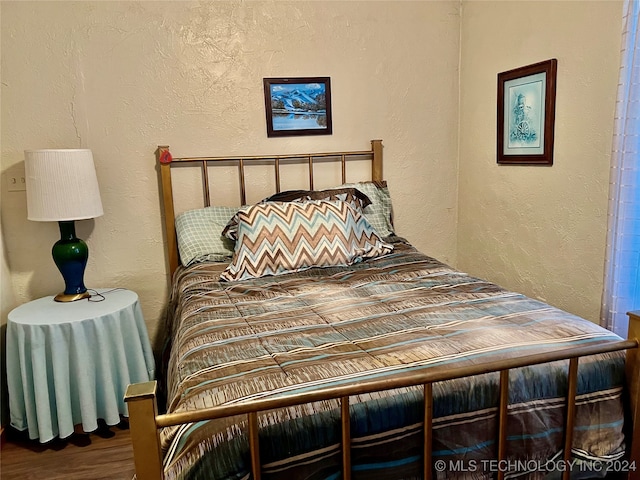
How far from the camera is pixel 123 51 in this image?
2.47 metres

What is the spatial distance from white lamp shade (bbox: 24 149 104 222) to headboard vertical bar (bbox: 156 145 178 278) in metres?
0.43

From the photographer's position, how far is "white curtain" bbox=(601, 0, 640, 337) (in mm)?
1737

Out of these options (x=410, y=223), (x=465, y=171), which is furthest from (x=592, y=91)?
(x=410, y=223)

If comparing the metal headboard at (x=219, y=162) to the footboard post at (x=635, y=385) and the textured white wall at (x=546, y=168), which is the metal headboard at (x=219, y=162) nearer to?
the textured white wall at (x=546, y=168)

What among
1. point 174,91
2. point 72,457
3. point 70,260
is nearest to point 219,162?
point 174,91

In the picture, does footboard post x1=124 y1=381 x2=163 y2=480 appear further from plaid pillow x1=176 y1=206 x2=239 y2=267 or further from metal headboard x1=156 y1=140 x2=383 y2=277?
metal headboard x1=156 y1=140 x2=383 y2=277

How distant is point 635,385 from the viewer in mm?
1240

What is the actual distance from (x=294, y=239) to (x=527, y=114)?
133cm

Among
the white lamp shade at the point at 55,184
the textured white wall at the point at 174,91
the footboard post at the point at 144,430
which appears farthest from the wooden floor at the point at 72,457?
the footboard post at the point at 144,430

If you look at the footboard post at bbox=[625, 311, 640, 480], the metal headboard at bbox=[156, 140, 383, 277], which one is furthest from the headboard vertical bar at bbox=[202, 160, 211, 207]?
the footboard post at bbox=[625, 311, 640, 480]

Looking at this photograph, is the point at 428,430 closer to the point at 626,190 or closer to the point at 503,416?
the point at 503,416

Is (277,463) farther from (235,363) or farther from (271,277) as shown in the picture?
(271,277)

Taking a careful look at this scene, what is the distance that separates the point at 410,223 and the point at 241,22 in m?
1.54

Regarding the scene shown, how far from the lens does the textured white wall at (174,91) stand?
7.88 feet
